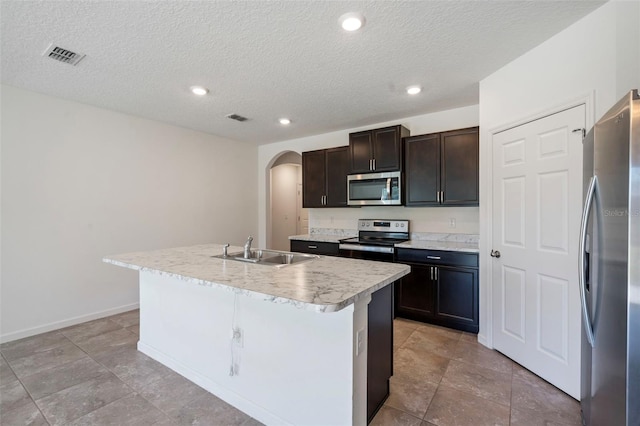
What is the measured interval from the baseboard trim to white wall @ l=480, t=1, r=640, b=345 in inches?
161

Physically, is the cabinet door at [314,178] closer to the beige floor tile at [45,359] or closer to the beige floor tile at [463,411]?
the beige floor tile at [463,411]

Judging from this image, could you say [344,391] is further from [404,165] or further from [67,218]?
[67,218]

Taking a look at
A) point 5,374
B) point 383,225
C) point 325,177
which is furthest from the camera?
point 325,177

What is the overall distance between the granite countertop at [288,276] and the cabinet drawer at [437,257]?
1.36 metres

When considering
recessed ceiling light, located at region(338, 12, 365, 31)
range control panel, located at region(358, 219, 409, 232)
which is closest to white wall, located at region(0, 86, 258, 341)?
range control panel, located at region(358, 219, 409, 232)

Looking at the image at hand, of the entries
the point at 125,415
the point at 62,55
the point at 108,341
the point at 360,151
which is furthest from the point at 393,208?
the point at 62,55

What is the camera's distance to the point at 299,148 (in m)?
5.06

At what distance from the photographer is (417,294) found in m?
3.28

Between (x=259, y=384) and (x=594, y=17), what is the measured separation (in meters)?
3.07

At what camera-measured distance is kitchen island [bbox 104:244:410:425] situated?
4.76ft

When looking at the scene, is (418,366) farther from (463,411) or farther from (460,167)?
(460,167)

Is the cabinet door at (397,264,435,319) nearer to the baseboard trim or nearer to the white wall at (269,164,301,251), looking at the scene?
the baseboard trim

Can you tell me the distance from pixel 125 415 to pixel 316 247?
2729 millimetres

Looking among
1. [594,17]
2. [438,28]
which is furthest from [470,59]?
[594,17]
